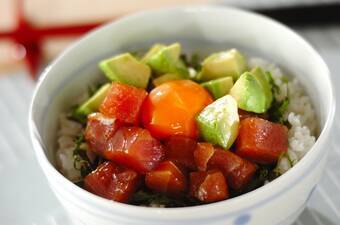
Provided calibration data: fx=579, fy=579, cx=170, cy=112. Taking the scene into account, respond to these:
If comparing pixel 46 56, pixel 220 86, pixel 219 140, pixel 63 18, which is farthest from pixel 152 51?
pixel 63 18

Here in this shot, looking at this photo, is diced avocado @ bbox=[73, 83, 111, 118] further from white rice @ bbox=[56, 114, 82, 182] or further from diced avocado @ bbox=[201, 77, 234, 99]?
diced avocado @ bbox=[201, 77, 234, 99]

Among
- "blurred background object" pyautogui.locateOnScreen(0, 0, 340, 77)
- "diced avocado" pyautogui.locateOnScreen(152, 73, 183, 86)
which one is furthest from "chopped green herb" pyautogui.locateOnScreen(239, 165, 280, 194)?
"blurred background object" pyautogui.locateOnScreen(0, 0, 340, 77)

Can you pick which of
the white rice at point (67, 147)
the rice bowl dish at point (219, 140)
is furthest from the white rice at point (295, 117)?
the white rice at point (67, 147)

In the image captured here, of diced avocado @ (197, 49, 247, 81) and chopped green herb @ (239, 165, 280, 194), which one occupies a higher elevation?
diced avocado @ (197, 49, 247, 81)

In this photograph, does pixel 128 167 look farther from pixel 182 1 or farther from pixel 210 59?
pixel 182 1

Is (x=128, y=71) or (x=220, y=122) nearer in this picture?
(x=220, y=122)

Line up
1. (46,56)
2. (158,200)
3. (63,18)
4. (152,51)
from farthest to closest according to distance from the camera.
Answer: (63,18)
(46,56)
(152,51)
(158,200)

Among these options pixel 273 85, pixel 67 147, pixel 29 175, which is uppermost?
pixel 273 85

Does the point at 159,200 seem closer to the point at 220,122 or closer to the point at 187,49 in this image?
the point at 220,122
